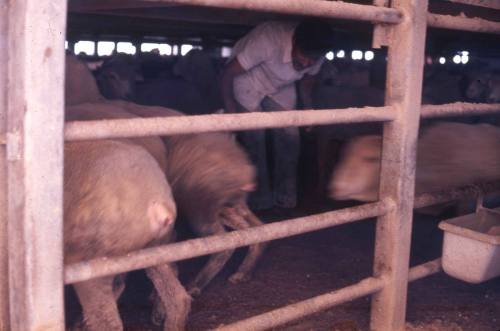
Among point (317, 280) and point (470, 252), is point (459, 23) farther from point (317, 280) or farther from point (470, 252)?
point (317, 280)

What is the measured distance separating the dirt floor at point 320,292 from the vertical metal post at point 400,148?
461 mm

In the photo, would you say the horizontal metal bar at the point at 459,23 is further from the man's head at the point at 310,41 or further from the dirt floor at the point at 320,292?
the man's head at the point at 310,41

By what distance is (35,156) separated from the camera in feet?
6.03

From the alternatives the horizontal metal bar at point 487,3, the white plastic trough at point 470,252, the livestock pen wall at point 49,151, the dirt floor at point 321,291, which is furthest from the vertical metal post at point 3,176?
the horizontal metal bar at point 487,3

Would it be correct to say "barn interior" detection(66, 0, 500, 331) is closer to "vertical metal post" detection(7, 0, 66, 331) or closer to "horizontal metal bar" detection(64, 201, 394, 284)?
"horizontal metal bar" detection(64, 201, 394, 284)

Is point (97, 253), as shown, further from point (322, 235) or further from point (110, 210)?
point (322, 235)

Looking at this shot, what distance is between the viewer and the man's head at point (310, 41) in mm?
4609

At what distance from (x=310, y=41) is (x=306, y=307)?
2450 mm

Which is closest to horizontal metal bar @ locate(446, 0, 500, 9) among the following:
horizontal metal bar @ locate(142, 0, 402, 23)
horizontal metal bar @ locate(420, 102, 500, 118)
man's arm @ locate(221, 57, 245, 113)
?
horizontal metal bar @ locate(420, 102, 500, 118)

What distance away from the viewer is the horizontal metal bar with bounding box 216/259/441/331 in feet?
7.97

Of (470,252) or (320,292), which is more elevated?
(470,252)

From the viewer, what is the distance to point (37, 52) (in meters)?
1.82

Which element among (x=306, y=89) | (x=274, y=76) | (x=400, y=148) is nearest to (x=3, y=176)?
(x=400, y=148)

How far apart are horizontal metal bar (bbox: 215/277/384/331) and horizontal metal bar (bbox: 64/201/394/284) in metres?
0.28
